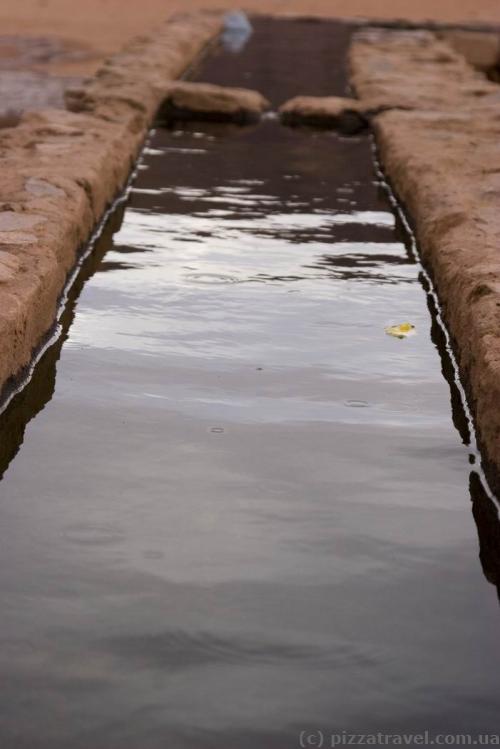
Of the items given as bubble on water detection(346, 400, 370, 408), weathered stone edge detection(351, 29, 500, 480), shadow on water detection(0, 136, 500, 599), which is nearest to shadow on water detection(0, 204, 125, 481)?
shadow on water detection(0, 136, 500, 599)

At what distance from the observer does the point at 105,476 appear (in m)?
3.49

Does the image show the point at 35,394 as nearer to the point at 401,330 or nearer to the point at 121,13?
the point at 401,330

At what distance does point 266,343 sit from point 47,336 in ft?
2.45

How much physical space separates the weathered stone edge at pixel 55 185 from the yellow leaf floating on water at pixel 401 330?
1204mm

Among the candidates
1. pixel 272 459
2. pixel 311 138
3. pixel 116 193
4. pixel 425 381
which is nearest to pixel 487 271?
pixel 425 381

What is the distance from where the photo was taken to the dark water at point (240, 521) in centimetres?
251

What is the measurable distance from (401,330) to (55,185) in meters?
2.02

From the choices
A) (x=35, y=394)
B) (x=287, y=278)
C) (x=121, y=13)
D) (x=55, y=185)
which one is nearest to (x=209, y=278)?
(x=287, y=278)

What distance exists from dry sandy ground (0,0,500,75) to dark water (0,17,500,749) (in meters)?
10.2

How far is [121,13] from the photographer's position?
76.6 feet

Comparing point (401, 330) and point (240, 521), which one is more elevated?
point (240, 521)

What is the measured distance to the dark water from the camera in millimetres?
2510

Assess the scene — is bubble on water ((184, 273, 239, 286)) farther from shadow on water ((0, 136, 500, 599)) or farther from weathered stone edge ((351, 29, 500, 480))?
weathered stone edge ((351, 29, 500, 480))

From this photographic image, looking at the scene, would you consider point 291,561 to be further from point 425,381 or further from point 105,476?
point 425,381
